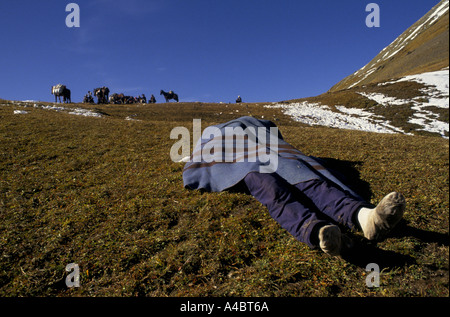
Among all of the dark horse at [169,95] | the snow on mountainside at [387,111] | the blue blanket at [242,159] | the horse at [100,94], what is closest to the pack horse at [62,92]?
the horse at [100,94]

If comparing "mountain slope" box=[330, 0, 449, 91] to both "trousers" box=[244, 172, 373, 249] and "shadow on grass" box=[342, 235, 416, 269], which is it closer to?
"trousers" box=[244, 172, 373, 249]

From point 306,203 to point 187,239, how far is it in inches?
81.2

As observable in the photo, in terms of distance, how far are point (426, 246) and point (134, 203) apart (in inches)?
191

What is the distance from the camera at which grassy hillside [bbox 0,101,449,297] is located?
2.78m

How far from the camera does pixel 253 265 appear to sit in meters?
3.08

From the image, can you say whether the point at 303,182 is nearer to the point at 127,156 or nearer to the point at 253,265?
the point at 253,265

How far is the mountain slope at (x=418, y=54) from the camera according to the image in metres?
1.89

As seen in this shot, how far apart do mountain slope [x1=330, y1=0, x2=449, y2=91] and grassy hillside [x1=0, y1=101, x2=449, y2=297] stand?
1902 millimetres

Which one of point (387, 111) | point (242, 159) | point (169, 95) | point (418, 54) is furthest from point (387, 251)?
point (169, 95)

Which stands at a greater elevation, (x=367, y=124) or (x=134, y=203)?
(x=367, y=124)

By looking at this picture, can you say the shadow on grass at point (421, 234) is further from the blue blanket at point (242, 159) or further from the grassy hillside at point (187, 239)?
the blue blanket at point (242, 159)

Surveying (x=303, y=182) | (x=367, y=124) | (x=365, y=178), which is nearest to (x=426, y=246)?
(x=303, y=182)

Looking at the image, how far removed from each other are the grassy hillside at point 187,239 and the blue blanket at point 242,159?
391 mm

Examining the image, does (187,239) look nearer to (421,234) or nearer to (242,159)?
(242,159)
